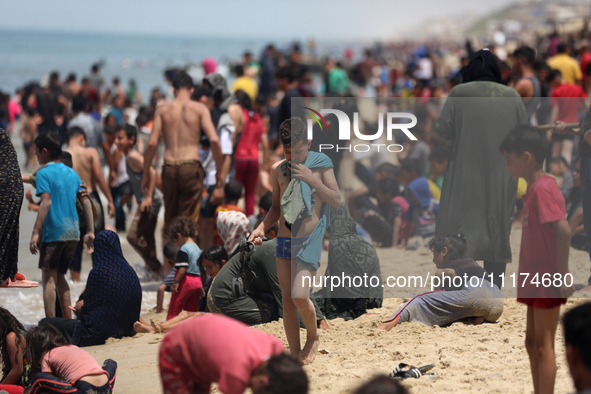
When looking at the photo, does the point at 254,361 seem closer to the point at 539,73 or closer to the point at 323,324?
the point at 323,324

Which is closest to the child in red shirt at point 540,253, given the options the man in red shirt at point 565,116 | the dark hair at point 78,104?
the man in red shirt at point 565,116

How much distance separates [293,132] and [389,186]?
1531 mm

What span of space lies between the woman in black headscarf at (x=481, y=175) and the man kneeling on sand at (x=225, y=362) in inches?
108

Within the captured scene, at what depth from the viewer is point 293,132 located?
432 cm

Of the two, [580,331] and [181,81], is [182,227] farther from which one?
[580,331]

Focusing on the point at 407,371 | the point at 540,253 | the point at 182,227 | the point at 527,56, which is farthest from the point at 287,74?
the point at 540,253

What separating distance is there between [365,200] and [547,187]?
A: 2216 millimetres

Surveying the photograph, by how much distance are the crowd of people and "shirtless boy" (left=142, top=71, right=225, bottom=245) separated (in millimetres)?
14

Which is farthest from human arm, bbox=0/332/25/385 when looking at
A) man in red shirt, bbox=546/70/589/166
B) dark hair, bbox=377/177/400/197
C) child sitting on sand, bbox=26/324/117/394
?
man in red shirt, bbox=546/70/589/166

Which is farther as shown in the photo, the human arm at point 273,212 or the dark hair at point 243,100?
the dark hair at point 243,100

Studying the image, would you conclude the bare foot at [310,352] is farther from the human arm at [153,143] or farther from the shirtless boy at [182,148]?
the human arm at [153,143]

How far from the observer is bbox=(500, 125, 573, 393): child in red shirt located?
3.27 metres

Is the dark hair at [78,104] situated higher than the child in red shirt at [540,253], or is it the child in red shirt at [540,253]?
the dark hair at [78,104]

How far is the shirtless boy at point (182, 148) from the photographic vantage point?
703 centimetres
